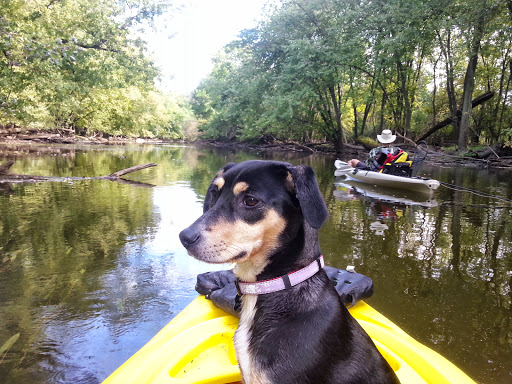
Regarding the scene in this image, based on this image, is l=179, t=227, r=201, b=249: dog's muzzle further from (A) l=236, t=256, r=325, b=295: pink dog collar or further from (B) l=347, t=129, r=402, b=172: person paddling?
(B) l=347, t=129, r=402, b=172: person paddling

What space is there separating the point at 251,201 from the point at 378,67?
83.7ft

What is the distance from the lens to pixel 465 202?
32.2 feet

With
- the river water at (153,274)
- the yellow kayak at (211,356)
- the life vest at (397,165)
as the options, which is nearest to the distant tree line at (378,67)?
the life vest at (397,165)

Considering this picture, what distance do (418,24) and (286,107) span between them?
32.9 ft

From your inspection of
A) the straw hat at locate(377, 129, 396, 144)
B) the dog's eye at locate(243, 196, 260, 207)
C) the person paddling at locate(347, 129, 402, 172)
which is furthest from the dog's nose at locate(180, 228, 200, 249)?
the straw hat at locate(377, 129, 396, 144)

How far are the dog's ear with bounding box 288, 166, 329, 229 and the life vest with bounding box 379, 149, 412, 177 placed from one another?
11339 millimetres

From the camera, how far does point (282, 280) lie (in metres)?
1.78

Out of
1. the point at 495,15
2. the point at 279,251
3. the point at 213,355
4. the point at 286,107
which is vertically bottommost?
the point at 213,355

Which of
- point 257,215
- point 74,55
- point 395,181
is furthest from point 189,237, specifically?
point 74,55

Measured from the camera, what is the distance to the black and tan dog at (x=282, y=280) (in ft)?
5.18

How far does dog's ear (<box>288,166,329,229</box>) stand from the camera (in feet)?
5.68

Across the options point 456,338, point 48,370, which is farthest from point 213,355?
point 456,338

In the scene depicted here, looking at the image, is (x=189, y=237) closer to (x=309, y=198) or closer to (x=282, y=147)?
(x=309, y=198)

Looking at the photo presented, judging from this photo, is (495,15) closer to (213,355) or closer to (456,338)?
(456,338)
